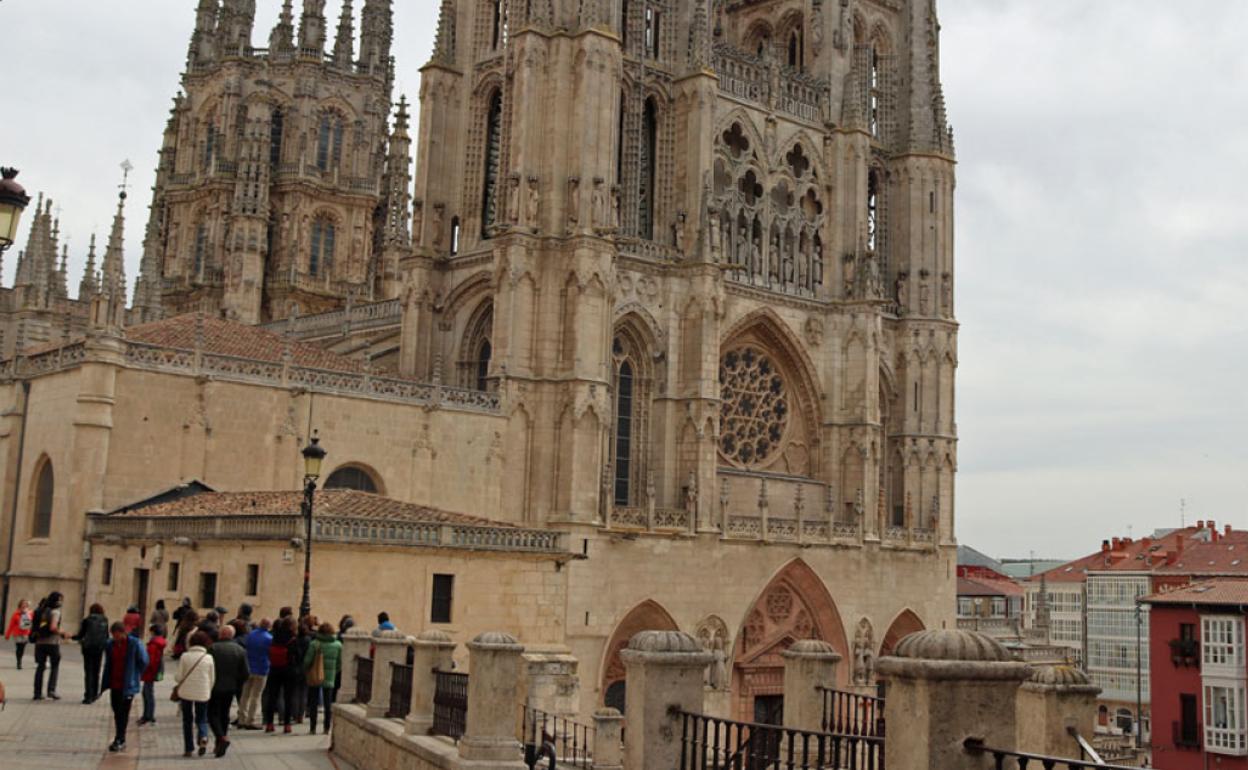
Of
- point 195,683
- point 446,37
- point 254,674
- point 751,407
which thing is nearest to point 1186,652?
point 751,407

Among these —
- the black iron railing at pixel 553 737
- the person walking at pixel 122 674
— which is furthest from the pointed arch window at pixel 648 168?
the person walking at pixel 122 674

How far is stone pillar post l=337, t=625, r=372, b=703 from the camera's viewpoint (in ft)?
56.7

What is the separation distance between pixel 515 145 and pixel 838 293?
11.8 metres

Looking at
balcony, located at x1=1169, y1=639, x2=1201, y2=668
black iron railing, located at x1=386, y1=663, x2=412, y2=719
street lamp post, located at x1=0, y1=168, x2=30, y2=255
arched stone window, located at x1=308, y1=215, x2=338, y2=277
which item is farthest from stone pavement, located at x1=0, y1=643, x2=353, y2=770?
arched stone window, located at x1=308, y1=215, x2=338, y2=277

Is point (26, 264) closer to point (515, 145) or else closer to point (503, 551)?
point (515, 145)

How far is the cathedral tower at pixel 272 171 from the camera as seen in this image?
2036 inches

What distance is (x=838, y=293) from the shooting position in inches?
1597

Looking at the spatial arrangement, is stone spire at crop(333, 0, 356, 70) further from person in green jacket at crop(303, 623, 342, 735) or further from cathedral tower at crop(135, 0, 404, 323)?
person in green jacket at crop(303, 623, 342, 735)

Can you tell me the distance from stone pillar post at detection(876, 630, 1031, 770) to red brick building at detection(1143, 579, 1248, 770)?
1545 inches

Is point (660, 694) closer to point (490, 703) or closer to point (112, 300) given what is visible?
point (490, 703)

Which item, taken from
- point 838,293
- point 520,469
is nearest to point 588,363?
point 520,469

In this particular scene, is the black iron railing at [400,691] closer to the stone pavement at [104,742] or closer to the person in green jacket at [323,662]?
the stone pavement at [104,742]

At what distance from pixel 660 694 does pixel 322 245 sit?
150 ft

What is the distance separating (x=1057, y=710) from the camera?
376 inches
